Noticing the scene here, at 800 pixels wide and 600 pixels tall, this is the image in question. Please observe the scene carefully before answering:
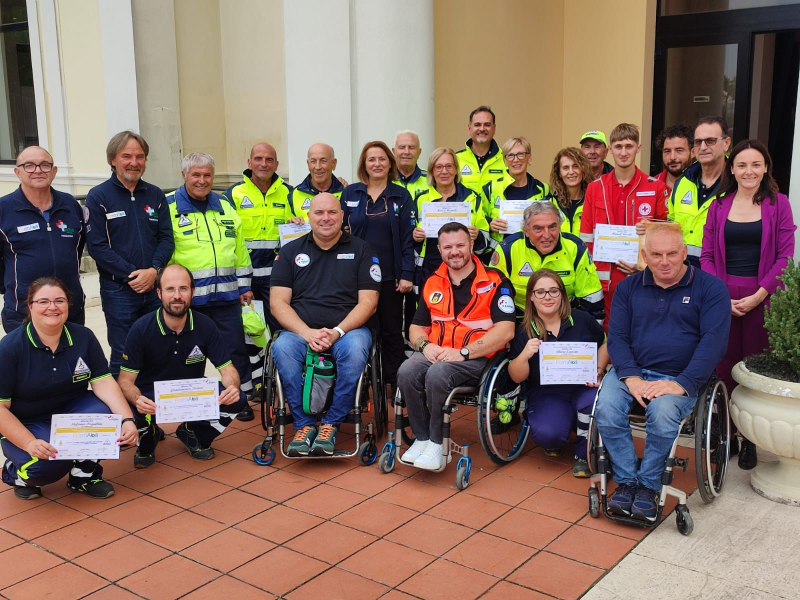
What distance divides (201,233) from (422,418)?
1.82 metres

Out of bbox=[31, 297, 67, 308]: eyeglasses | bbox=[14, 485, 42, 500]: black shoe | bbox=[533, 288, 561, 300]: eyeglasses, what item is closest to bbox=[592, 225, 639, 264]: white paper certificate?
bbox=[533, 288, 561, 300]: eyeglasses

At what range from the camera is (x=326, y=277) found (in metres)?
4.88

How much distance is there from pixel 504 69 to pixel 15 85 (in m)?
6.86

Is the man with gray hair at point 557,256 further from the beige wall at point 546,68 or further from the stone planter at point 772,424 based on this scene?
the beige wall at point 546,68

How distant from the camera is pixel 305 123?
7062 mm

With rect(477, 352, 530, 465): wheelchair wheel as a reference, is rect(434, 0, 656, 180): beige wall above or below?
above

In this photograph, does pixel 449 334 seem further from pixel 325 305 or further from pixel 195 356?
pixel 195 356

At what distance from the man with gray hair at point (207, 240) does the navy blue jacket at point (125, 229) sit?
9cm

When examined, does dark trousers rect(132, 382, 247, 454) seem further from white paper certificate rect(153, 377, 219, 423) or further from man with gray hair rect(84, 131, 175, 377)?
man with gray hair rect(84, 131, 175, 377)

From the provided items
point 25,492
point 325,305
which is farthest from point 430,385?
point 25,492

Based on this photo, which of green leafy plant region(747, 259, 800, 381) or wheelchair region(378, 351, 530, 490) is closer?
green leafy plant region(747, 259, 800, 381)

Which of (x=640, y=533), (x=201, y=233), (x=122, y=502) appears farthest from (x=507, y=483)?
(x=201, y=233)

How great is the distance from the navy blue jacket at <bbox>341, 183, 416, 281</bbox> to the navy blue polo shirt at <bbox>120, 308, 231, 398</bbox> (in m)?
1.24

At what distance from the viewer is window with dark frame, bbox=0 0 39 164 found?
10.8m
